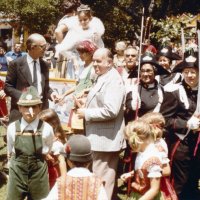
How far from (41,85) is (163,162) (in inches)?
95.9

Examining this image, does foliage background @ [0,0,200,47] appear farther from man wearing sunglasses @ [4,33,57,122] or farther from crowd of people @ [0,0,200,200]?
crowd of people @ [0,0,200,200]

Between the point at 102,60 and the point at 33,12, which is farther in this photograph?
the point at 33,12

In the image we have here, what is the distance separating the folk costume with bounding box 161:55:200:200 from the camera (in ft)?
18.9

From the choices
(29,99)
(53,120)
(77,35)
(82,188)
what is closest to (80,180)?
(82,188)

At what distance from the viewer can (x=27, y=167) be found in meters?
5.29

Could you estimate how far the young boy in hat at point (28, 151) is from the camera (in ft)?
17.3

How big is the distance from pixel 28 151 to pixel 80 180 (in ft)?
5.01

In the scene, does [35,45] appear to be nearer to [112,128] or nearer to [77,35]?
[112,128]

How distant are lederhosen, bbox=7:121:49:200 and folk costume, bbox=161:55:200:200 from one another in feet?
4.88

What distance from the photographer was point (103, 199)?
12.8ft

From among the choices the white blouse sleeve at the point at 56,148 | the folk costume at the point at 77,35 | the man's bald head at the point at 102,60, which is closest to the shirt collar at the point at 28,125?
the white blouse sleeve at the point at 56,148

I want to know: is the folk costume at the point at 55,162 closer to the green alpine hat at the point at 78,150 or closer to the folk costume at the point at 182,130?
the folk costume at the point at 182,130

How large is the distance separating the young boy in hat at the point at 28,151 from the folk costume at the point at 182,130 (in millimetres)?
1413

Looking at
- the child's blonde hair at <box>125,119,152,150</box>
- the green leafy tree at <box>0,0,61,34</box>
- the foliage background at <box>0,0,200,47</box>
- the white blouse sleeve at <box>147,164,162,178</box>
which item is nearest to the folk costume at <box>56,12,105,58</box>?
the child's blonde hair at <box>125,119,152,150</box>
